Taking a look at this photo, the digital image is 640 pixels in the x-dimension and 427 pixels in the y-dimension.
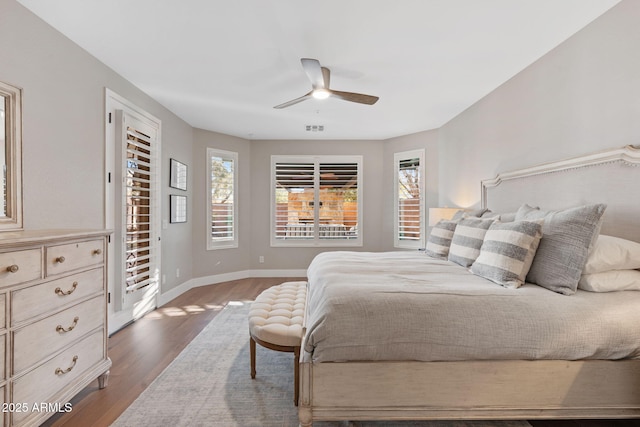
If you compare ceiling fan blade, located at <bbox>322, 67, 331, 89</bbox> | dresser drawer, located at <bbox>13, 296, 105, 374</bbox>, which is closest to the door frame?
dresser drawer, located at <bbox>13, 296, 105, 374</bbox>

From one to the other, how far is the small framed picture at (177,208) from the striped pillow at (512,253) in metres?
3.87

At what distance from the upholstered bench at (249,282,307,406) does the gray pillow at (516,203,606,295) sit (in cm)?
154

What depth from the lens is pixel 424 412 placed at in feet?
5.06

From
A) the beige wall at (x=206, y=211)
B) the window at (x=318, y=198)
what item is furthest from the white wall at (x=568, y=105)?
the beige wall at (x=206, y=211)

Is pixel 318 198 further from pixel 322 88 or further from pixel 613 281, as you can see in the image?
pixel 613 281

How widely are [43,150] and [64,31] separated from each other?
0.96 meters

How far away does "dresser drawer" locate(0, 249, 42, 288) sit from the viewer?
4.53 ft

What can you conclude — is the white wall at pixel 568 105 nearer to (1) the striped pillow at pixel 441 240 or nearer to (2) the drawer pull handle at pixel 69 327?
(1) the striped pillow at pixel 441 240

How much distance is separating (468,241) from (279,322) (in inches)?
64.2

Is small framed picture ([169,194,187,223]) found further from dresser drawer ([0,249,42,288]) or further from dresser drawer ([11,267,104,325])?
dresser drawer ([0,249,42,288])

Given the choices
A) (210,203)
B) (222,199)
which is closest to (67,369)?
(210,203)

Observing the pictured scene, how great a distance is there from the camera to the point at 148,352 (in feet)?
8.68

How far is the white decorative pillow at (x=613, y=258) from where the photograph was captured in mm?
1692

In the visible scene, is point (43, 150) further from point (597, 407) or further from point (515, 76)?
point (515, 76)
